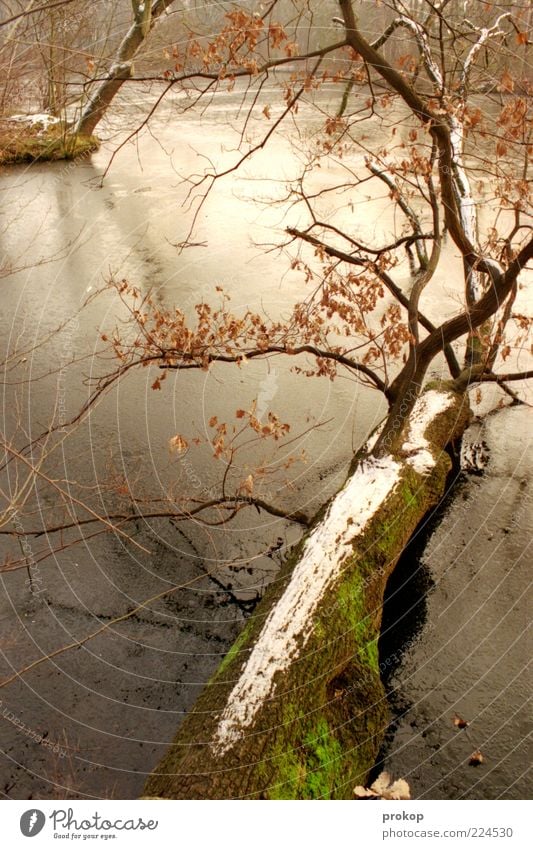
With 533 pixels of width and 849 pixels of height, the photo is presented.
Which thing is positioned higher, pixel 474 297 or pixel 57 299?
pixel 474 297

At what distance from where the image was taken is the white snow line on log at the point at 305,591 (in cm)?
383

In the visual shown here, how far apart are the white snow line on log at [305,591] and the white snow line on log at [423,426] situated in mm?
249

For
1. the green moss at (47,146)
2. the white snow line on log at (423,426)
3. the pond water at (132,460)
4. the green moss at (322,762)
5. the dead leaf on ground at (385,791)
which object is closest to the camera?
the green moss at (322,762)

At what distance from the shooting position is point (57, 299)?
32.0ft

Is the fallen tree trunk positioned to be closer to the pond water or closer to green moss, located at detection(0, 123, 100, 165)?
the pond water

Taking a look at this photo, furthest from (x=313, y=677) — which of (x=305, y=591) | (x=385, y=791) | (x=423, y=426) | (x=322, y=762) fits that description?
(x=423, y=426)

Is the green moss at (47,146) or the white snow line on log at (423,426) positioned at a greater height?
the green moss at (47,146)

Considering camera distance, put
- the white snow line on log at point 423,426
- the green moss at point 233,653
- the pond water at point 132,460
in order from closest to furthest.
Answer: the green moss at point 233,653, the pond water at point 132,460, the white snow line on log at point 423,426

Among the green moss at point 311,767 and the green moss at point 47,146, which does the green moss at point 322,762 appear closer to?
the green moss at point 311,767

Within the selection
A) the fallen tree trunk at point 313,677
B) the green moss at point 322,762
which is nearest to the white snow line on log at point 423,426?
the fallen tree trunk at point 313,677

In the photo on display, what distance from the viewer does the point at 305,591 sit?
451cm
